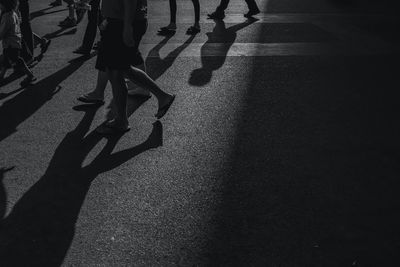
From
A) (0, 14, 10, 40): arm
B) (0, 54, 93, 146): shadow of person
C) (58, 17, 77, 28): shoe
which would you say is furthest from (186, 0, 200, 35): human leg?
(0, 14, 10, 40): arm

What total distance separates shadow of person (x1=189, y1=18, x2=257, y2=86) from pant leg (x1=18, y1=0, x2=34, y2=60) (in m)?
2.54

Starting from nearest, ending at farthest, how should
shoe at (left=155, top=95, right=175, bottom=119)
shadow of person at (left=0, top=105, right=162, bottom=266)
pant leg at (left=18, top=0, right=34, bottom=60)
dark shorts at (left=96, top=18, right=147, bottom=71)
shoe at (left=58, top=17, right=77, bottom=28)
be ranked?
shadow of person at (left=0, top=105, right=162, bottom=266), dark shorts at (left=96, top=18, right=147, bottom=71), shoe at (left=155, top=95, right=175, bottom=119), pant leg at (left=18, top=0, right=34, bottom=60), shoe at (left=58, top=17, right=77, bottom=28)

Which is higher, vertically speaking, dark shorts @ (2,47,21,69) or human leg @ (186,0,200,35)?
dark shorts @ (2,47,21,69)

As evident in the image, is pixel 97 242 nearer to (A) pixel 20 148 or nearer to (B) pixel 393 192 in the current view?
(A) pixel 20 148

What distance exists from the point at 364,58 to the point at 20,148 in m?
5.58

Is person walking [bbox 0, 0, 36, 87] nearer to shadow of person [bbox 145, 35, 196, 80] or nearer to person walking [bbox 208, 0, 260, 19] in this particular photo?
shadow of person [bbox 145, 35, 196, 80]

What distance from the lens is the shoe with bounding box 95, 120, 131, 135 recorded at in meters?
6.04

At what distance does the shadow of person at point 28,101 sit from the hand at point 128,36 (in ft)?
5.36

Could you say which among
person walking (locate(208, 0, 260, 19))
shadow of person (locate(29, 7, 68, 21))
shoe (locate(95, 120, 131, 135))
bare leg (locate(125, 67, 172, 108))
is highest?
bare leg (locate(125, 67, 172, 108))

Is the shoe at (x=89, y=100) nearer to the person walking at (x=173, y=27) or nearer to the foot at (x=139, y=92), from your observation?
the foot at (x=139, y=92)

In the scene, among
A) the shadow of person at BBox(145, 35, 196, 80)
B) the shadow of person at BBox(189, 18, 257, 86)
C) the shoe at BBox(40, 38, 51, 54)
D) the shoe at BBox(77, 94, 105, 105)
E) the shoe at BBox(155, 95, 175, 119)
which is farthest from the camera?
the shoe at BBox(40, 38, 51, 54)

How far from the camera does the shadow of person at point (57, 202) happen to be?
3.93 m

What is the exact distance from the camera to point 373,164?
5344mm

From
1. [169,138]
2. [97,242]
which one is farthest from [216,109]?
[97,242]
